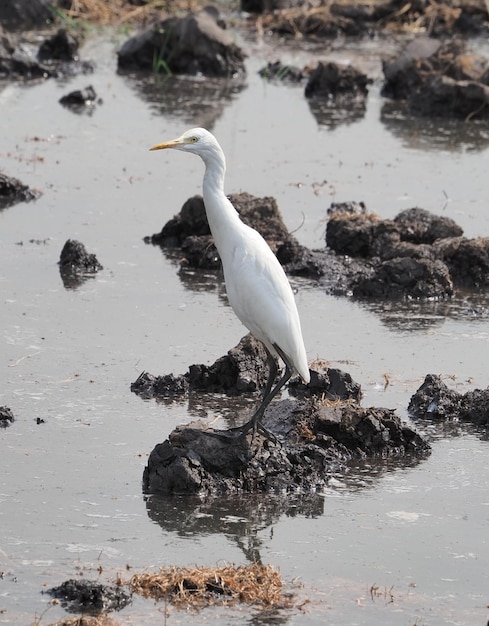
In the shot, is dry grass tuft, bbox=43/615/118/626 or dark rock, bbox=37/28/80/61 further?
dark rock, bbox=37/28/80/61

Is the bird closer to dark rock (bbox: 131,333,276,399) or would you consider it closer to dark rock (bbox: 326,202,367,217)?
dark rock (bbox: 131,333,276,399)

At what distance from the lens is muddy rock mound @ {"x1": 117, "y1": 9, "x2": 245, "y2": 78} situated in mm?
20469

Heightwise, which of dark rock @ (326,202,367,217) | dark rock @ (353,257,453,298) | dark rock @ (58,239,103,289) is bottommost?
dark rock @ (58,239,103,289)

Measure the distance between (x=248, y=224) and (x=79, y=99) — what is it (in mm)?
6260

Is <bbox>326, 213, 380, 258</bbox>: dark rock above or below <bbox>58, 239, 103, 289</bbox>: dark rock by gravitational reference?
above

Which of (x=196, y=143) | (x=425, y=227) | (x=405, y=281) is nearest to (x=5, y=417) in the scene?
(x=196, y=143)

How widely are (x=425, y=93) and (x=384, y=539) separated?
1230cm

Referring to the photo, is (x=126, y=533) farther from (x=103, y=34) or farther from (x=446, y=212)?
(x=103, y=34)

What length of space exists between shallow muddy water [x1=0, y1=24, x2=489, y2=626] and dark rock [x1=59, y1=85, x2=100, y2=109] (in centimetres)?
22

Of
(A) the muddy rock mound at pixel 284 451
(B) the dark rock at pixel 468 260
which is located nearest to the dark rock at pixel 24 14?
(B) the dark rock at pixel 468 260

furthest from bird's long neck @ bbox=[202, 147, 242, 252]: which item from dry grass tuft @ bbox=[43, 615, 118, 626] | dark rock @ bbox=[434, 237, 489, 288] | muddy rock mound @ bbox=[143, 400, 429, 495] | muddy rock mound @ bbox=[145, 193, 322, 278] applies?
dark rock @ bbox=[434, 237, 489, 288]

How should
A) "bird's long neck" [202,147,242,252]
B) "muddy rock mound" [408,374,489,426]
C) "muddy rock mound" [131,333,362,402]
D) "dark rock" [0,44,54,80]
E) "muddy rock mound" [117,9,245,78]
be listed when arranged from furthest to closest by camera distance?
1. "muddy rock mound" [117,9,245,78]
2. "dark rock" [0,44,54,80]
3. "muddy rock mound" [131,333,362,402]
4. "muddy rock mound" [408,374,489,426]
5. "bird's long neck" [202,147,242,252]

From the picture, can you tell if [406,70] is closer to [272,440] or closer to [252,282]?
[252,282]

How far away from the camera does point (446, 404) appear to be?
923 centimetres
